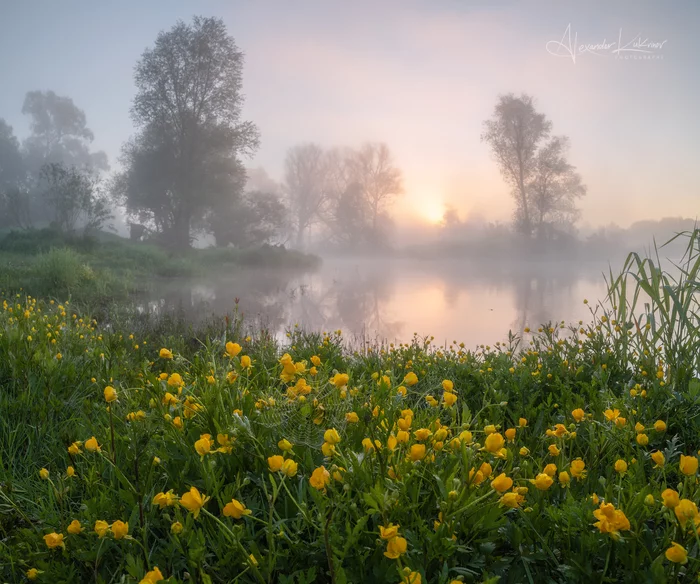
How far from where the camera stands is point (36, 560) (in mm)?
1378

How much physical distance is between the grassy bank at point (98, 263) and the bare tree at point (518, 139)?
12.7 meters

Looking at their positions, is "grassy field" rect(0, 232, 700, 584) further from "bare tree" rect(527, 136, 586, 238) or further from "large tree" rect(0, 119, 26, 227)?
"large tree" rect(0, 119, 26, 227)

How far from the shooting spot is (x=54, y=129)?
4356cm

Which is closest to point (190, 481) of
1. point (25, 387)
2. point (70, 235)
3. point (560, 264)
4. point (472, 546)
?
point (472, 546)

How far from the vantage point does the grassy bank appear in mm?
11680

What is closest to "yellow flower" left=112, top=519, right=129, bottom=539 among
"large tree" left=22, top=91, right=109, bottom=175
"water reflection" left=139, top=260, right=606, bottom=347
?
"water reflection" left=139, top=260, right=606, bottom=347

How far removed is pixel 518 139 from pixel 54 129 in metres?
41.5

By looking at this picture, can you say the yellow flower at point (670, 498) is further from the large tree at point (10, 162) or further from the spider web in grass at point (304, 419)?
the large tree at point (10, 162)

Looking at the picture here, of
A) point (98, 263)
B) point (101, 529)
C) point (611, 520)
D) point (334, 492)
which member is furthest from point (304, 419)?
point (98, 263)

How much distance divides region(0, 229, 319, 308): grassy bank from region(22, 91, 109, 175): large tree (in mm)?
24736

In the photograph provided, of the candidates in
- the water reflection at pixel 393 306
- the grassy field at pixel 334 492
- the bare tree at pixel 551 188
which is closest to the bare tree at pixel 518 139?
the bare tree at pixel 551 188

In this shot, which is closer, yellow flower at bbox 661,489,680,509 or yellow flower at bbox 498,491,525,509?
yellow flower at bbox 661,489,680,509

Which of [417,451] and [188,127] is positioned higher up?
[188,127]

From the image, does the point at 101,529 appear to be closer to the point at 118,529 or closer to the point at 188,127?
the point at 118,529
